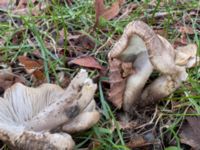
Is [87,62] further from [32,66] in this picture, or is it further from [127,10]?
[127,10]

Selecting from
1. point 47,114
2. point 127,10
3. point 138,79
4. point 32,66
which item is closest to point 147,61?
point 138,79

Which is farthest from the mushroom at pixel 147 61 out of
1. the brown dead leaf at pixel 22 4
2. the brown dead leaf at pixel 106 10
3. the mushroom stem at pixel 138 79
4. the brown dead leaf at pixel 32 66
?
the brown dead leaf at pixel 22 4

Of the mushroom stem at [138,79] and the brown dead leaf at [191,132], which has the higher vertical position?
the mushroom stem at [138,79]

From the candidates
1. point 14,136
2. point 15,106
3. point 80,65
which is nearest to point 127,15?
point 80,65

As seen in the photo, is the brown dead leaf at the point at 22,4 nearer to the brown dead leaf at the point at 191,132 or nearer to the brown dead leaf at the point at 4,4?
the brown dead leaf at the point at 4,4

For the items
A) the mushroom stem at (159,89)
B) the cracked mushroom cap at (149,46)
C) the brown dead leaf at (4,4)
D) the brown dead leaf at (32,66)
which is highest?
the cracked mushroom cap at (149,46)

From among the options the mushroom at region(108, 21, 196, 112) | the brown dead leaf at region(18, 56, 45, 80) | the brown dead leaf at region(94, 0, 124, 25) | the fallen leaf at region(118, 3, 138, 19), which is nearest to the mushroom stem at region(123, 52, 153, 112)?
the mushroom at region(108, 21, 196, 112)
